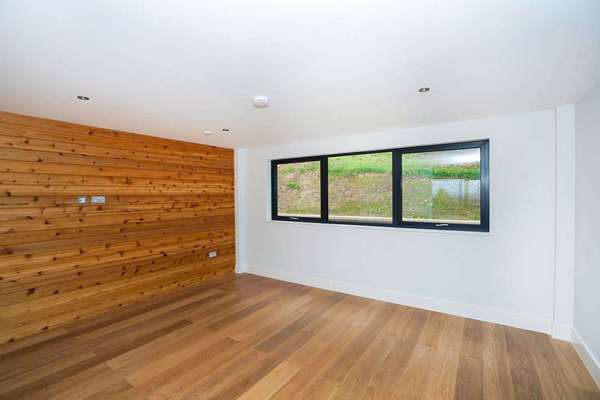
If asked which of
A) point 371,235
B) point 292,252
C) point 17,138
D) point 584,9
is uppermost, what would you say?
point 584,9

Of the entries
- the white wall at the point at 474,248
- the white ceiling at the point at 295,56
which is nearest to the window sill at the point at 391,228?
the white wall at the point at 474,248

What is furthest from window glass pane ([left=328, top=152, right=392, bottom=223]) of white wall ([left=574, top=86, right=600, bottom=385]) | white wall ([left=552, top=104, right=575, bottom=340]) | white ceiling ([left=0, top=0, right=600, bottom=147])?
white wall ([left=574, top=86, right=600, bottom=385])

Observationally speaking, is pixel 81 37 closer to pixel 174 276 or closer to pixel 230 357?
pixel 230 357

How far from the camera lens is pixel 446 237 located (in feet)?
10.7

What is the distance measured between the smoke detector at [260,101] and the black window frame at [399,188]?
1.84 metres

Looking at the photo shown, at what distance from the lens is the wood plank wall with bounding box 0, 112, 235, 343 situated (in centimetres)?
275

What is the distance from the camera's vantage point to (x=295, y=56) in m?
1.67

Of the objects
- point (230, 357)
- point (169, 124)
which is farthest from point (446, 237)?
point (169, 124)

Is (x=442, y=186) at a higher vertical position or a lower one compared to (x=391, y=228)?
higher

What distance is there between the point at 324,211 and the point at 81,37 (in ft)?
11.0

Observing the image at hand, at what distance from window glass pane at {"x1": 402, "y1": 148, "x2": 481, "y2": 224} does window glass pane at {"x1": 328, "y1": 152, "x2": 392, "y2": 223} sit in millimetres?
254

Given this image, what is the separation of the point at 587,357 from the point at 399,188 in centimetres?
225

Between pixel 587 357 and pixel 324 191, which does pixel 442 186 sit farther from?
pixel 587 357

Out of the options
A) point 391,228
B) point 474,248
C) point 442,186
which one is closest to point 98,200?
point 391,228
